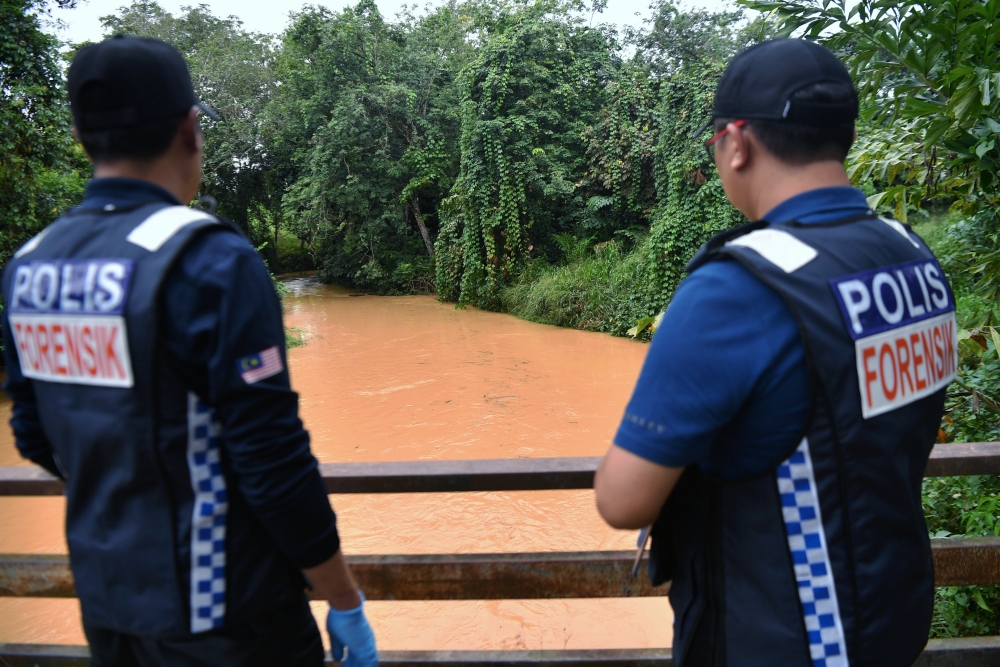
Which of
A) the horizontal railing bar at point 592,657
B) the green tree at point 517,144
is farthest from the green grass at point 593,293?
the horizontal railing bar at point 592,657

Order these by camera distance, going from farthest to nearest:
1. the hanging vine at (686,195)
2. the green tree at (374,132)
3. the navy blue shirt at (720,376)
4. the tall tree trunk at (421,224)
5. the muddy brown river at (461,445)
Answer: the tall tree trunk at (421,224) → the green tree at (374,132) → the hanging vine at (686,195) → the muddy brown river at (461,445) → the navy blue shirt at (720,376)

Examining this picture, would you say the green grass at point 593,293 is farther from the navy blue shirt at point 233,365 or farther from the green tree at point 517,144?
the navy blue shirt at point 233,365

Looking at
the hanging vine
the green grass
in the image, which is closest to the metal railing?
the hanging vine

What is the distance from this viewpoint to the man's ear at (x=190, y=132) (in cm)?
124

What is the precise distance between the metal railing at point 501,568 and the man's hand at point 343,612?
0.48 m

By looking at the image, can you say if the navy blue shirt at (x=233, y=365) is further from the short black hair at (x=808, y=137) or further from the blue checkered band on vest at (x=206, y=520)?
the short black hair at (x=808, y=137)

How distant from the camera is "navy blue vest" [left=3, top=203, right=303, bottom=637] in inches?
43.7

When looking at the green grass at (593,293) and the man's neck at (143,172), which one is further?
the green grass at (593,293)

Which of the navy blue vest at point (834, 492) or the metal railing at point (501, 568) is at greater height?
the navy blue vest at point (834, 492)

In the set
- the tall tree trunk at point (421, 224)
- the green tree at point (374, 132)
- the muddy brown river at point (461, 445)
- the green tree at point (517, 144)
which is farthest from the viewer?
the tall tree trunk at point (421, 224)

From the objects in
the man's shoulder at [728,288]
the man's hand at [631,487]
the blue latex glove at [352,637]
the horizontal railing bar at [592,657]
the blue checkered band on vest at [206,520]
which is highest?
the man's shoulder at [728,288]

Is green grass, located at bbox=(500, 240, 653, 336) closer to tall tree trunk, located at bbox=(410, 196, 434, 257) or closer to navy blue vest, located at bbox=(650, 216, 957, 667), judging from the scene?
tall tree trunk, located at bbox=(410, 196, 434, 257)

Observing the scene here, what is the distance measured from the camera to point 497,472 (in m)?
1.79

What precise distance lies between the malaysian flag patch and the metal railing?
743 millimetres
